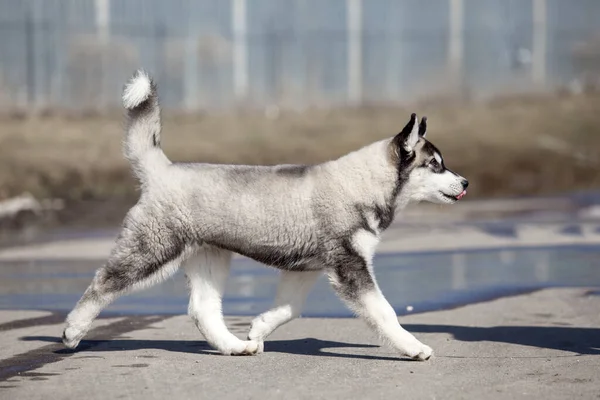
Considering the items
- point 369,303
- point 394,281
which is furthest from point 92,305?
point 394,281

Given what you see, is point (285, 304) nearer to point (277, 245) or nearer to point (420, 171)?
point (277, 245)

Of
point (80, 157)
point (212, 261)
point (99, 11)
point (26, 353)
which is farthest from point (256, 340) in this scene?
point (99, 11)

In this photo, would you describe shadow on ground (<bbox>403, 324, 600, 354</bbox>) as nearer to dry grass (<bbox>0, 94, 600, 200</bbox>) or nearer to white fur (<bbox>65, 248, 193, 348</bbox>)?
white fur (<bbox>65, 248, 193, 348</bbox>)

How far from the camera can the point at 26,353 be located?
8109 millimetres

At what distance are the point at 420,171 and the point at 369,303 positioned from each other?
3.28 feet

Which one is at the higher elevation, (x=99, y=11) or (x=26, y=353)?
(x=99, y=11)

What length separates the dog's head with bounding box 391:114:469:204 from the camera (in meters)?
8.18

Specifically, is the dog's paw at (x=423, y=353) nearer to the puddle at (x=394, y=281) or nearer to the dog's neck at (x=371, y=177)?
the dog's neck at (x=371, y=177)

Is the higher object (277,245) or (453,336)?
(277,245)

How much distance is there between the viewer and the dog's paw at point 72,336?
801 cm

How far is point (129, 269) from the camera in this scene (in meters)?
7.96

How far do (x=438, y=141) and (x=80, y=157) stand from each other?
6.51 meters

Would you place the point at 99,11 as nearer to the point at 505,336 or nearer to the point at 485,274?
the point at 485,274

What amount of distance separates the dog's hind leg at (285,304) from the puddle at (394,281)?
1.39 m
